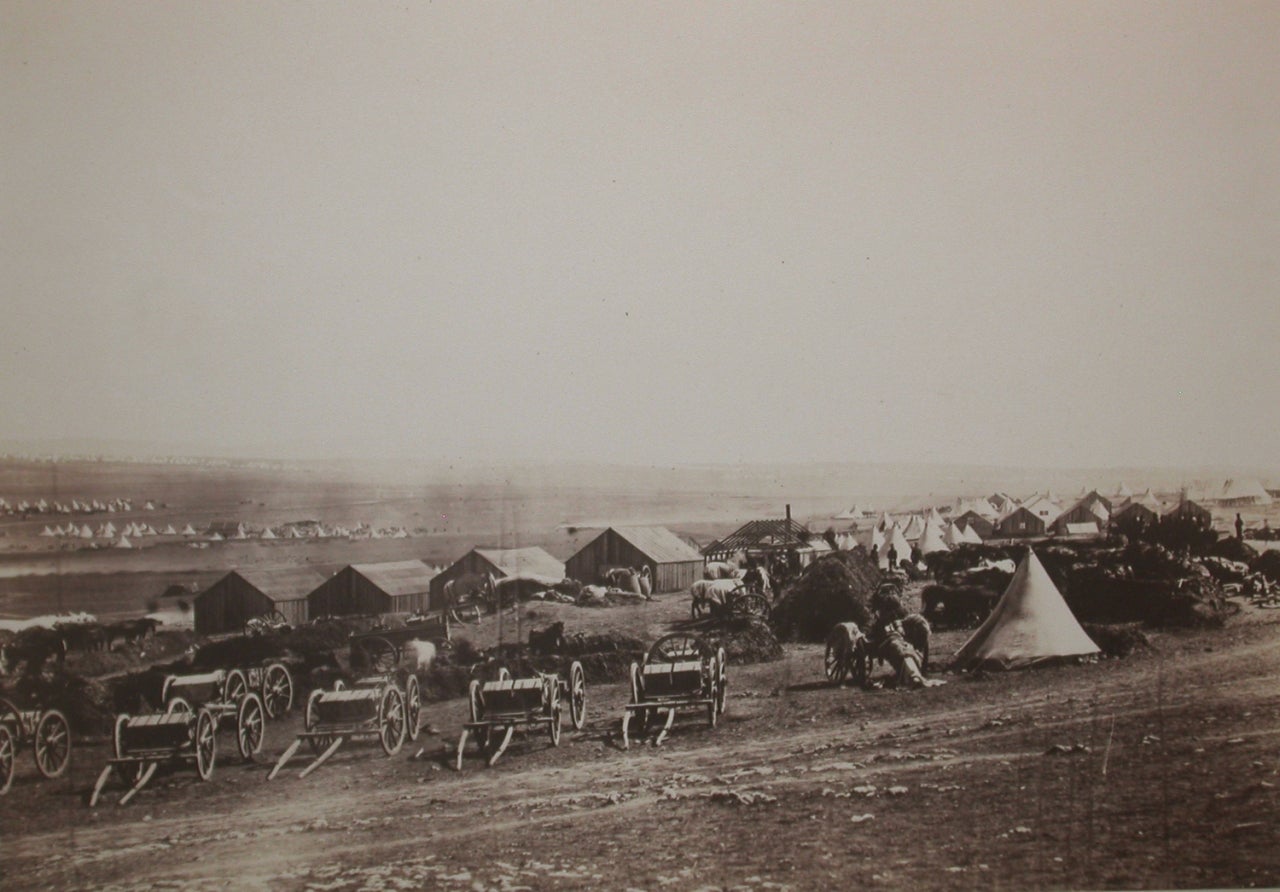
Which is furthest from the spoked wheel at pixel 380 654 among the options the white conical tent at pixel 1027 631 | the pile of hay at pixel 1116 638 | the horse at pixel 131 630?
the pile of hay at pixel 1116 638

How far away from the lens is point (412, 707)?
5.18 m

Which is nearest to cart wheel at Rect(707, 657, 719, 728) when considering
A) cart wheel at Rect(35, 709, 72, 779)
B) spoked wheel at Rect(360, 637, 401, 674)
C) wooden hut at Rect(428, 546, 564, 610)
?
wooden hut at Rect(428, 546, 564, 610)

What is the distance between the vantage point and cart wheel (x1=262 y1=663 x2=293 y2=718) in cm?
507

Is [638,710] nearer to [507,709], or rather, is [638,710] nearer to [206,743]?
[507,709]

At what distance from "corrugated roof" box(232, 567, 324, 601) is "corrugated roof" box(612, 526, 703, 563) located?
1378 mm

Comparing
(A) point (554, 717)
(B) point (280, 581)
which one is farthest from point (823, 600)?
(B) point (280, 581)

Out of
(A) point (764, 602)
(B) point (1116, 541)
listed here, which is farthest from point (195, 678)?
(B) point (1116, 541)

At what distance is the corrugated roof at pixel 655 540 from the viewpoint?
549cm

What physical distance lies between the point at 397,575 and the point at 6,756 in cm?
167

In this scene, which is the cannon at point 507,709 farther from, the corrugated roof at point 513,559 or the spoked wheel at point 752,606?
the spoked wheel at point 752,606

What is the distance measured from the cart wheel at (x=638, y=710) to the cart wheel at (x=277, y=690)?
1469 mm

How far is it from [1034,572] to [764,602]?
1.29 meters

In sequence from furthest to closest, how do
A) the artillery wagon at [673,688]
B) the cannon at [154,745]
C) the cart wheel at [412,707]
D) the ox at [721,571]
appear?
the ox at [721,571], the artillery wagon at [673,688], the cart wheel at [412,707], the cannon at [154,745]

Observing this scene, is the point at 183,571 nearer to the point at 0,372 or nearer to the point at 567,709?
the point at 0,372
